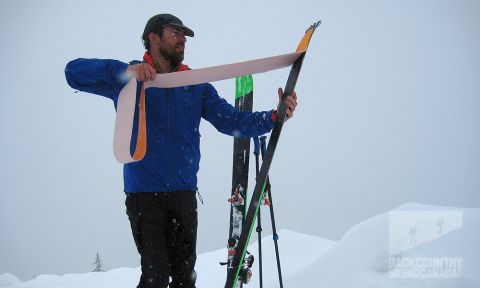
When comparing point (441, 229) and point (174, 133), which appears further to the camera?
point (441, 229)

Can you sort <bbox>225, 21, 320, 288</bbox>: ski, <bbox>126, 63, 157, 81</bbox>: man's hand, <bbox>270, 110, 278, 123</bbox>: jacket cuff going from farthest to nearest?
1. <bbox>270, 110, 278, 123</bbox>: jacket cuff
2. <bbox>225, 21, 320, 288</bbox>: ski
3. <bbox>126, 63, 157, 81</bbox>: man's hand

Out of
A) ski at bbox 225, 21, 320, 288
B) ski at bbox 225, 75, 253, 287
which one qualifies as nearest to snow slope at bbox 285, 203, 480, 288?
ski at bbox 225, 75, 253, 287

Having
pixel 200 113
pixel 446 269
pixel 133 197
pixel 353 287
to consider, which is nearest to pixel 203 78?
pixel 200 113

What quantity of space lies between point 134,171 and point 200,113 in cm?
74

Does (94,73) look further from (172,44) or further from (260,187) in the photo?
(260,187)

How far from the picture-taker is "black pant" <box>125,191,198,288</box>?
2.22 meters

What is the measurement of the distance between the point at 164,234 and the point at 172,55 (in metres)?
1.38

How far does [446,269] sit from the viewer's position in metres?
3.53

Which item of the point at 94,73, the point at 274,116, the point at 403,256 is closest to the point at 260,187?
the point at 274,116

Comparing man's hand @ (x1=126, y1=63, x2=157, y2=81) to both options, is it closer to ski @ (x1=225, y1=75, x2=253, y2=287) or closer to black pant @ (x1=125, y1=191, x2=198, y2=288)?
black pant @ (x1=125, y1=191, x2=198, y2=288)

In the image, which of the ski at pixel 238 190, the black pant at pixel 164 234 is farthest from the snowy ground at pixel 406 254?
the black pant at pixel 164 234

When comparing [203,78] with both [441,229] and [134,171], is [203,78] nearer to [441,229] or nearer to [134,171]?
[134,171]

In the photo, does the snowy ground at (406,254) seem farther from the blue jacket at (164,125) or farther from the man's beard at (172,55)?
the man's beard at (172,55)

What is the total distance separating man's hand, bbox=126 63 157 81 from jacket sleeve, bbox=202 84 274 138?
0.73 metres
